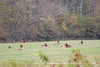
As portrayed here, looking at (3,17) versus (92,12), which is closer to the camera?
(3,17)

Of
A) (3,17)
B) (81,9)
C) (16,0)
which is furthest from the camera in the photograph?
(81,9)

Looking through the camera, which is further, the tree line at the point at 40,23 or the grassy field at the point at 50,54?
the tree line at the point at 40,23

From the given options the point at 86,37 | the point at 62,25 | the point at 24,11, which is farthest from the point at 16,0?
the point at 86,37

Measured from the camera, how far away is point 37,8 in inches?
1667

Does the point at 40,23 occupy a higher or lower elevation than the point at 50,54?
higher

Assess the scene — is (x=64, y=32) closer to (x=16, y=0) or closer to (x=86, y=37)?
(x=86, y=37)

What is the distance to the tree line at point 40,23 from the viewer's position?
37.9 m

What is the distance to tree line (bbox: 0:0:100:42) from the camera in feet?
124

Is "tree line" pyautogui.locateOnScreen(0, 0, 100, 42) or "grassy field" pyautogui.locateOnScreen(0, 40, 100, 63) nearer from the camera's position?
"grassy field" pyautogui.locateOnScreen(0, 40, 100, 63)

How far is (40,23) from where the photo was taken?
41.3 m

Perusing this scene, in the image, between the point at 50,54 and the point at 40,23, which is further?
the point at 40,23

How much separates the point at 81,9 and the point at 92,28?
7270mm

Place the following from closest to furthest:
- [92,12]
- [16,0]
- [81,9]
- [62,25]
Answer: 1. [16,0]
2. [62,25]
3. [81,9]
4. [92,12]

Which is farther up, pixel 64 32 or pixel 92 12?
pixel 92 12
